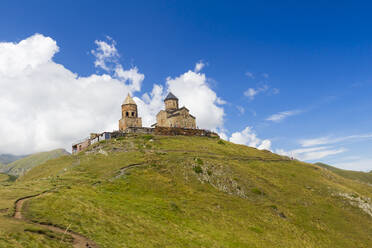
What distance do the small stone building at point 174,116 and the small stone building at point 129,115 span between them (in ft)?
45.3

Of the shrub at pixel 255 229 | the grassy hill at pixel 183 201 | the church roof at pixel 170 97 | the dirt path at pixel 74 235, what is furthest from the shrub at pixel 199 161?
→ the church roof at pixel 170 97

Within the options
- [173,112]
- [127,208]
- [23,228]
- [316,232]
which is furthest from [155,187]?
[173,112]

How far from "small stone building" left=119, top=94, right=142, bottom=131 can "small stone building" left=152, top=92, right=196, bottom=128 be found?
13.8 meters

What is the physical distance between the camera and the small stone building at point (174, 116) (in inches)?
3959

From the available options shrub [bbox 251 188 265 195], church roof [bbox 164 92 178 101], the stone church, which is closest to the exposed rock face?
shrub [bbox 251 188 265 195]

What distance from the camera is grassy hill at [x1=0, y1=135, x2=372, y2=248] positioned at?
27203 mm

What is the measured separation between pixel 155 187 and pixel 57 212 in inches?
800

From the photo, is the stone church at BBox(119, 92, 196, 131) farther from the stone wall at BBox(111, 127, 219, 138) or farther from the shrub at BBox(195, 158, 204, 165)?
the shrub at BBox(195, 158, 204, 165)

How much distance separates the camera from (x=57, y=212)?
2719 centimetres

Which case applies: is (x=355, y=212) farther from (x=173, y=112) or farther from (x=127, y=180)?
(x=173, y=112)

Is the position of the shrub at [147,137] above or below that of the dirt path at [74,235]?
above

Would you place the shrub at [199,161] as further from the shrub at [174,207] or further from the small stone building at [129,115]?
the small stone building at [129,115]

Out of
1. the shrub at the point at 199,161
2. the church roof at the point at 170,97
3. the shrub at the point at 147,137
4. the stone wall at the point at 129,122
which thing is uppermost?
the church roof at the point at 170,97

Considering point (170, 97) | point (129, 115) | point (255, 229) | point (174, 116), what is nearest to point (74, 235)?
point (255, 229)
